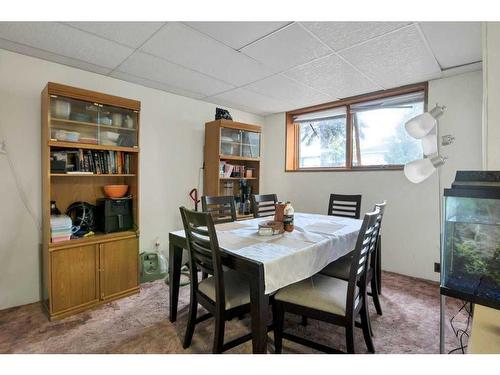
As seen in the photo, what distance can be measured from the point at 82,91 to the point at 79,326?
2.00 meters

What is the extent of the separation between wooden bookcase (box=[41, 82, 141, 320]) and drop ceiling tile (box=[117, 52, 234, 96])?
37 cm

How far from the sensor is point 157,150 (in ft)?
10.9

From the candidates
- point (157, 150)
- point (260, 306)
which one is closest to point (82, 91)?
point (157, 150)

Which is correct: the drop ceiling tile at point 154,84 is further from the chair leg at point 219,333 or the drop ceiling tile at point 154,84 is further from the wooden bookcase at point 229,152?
the chair leg at point 219,333

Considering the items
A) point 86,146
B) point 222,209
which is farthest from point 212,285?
point 86,146

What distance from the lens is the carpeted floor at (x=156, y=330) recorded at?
71.2 inches

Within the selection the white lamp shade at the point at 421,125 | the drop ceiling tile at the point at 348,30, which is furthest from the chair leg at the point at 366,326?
the drop ceiling tile at the point at 348,30

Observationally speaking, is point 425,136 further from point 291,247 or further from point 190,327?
point 190,327

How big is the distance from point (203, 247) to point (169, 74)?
6.70 ft

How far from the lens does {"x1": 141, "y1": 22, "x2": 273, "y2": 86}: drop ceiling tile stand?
6.63 ft

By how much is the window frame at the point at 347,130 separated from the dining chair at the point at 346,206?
60cm

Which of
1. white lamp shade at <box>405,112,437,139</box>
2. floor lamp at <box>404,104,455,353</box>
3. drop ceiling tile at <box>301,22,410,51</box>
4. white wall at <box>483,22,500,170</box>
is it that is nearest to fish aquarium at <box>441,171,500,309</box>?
white wall at <box>483,22,500,170</box>

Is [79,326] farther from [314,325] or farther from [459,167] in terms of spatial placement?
[459,167]
